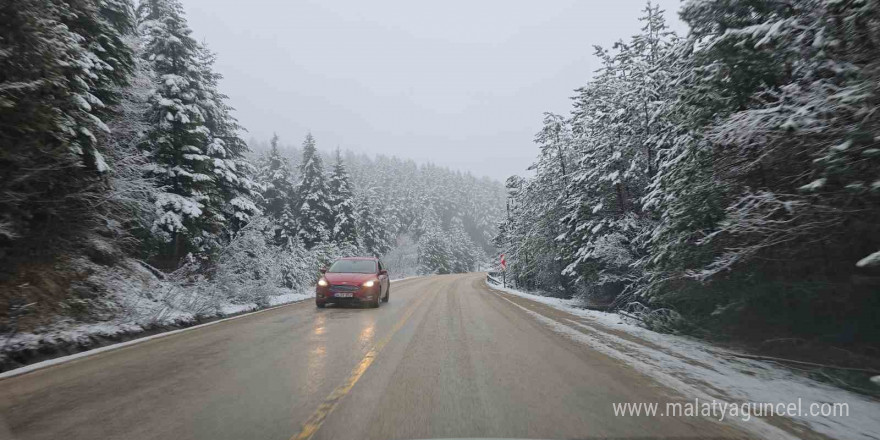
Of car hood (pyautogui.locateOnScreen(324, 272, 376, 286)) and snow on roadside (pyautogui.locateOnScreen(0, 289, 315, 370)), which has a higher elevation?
car hood (pyautogui.locateOnScreen(324, 272, 376, 286))

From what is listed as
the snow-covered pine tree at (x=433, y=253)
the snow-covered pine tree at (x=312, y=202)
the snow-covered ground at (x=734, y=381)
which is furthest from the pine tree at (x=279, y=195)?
the snow-covered ground at (x=734, y=381)

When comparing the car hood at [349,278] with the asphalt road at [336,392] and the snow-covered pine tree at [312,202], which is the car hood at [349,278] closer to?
the asphalt road at [336,392]

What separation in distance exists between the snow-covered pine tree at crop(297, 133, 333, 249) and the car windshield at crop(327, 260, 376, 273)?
21009 mm

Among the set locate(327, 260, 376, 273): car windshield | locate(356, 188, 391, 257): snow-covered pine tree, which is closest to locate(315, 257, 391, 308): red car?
locate(327, 260, 376, 273): car windshield

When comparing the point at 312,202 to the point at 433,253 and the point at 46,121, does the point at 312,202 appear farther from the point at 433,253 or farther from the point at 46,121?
the point at 433,253

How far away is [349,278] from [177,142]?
24.6 ft

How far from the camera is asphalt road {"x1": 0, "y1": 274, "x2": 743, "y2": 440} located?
3463 millimetres

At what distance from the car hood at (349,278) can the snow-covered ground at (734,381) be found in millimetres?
6664

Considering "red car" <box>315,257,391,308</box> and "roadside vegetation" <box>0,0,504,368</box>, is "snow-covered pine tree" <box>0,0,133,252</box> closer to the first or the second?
"roadside vegetation" <box>0,0,504,368</box>

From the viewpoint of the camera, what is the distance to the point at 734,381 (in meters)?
4.93

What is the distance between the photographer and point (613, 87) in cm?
1667

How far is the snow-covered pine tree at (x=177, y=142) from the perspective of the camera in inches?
544

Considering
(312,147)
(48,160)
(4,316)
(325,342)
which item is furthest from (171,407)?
(312,147)

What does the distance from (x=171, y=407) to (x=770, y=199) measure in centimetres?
713
